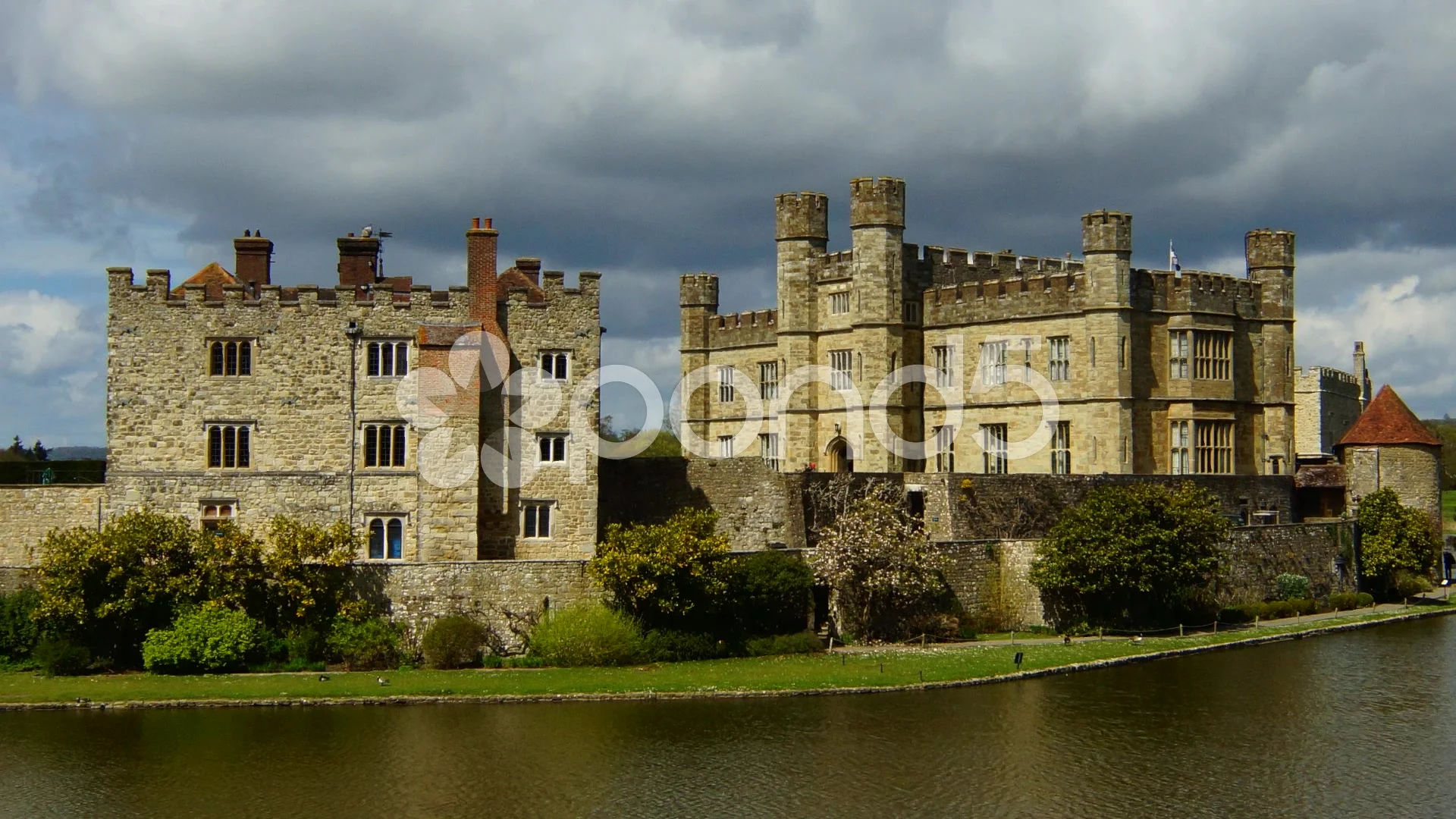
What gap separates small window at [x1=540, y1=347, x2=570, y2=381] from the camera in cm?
4291

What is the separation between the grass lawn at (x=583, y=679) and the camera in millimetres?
35562

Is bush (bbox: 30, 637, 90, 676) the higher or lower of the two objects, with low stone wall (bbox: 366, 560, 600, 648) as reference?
lower

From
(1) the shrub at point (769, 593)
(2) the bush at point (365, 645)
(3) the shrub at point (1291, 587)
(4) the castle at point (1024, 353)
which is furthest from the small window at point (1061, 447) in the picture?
(2) the bush at point (365, 645)

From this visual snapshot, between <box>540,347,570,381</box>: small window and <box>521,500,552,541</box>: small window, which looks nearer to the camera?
<box>521,500,552,541</box>: small window

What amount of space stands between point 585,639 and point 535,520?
4.51 meters

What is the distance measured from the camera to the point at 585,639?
1550 inches

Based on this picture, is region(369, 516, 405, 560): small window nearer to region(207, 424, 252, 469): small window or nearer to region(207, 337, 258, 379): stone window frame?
region(207, 424, 252, 469): small window

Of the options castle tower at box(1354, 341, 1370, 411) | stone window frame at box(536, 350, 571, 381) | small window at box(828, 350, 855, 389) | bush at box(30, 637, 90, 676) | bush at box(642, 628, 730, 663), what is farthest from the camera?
castle tower at box(1354, 341, 1370, 411)

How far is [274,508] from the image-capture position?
4234 cm

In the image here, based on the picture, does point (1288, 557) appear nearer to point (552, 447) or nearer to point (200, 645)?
point (552, 447)

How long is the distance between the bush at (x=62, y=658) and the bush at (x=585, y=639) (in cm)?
1072

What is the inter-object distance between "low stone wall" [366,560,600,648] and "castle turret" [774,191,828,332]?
20773 mm

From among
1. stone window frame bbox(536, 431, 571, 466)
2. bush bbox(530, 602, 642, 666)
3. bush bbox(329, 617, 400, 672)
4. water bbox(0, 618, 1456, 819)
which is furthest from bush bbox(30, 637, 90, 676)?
stone window frame bbox(536, 431, 571, 466)

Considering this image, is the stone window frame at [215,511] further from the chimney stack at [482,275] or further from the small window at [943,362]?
the small window at [943,362]
